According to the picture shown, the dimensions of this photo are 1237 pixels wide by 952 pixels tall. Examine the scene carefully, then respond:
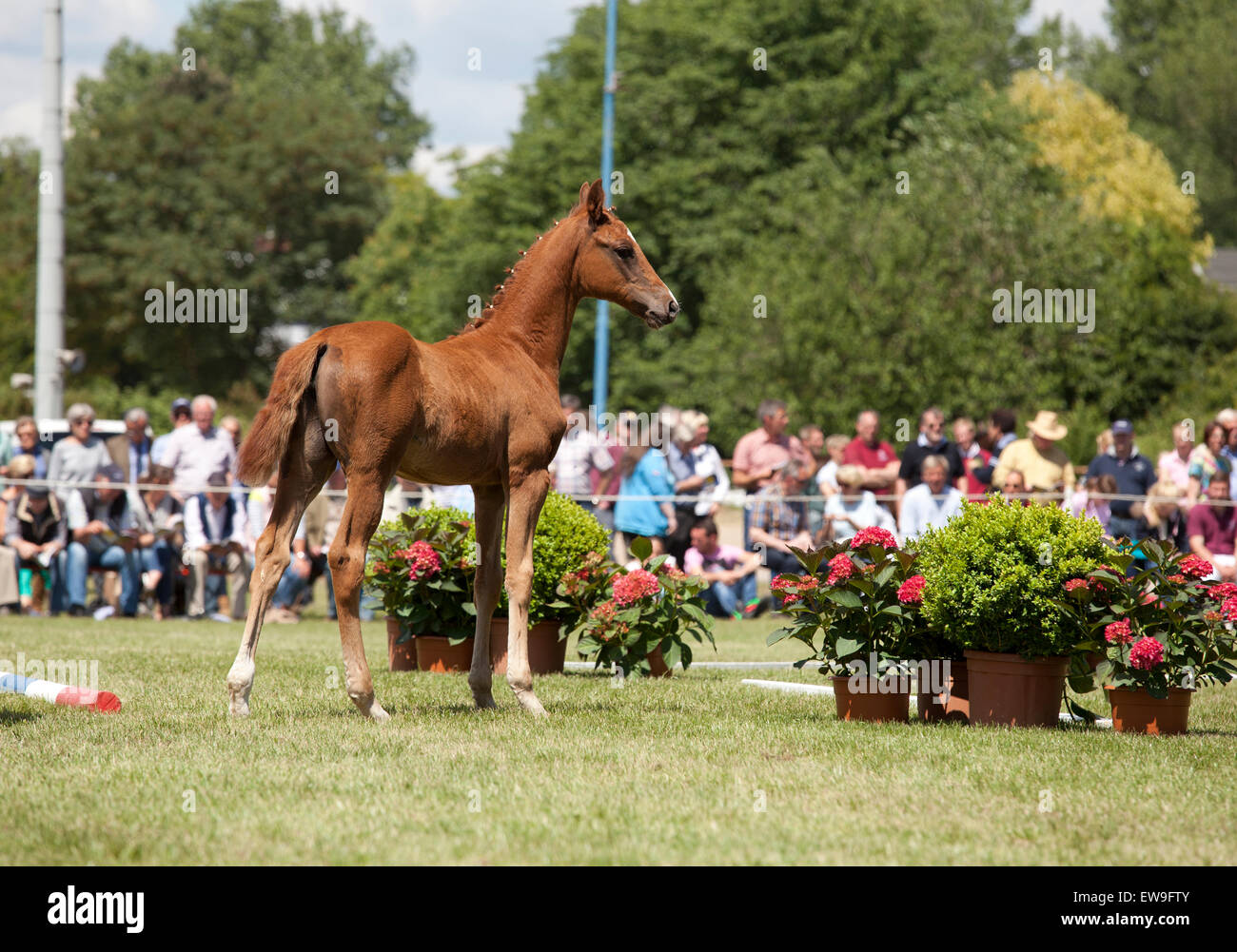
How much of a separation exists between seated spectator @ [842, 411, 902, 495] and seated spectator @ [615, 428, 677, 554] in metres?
2.64

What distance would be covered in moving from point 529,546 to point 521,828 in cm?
325

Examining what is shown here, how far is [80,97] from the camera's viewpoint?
68.0m

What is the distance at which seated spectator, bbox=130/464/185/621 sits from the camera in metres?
16.8

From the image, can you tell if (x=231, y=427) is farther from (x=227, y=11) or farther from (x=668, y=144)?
(x=227, y=11)

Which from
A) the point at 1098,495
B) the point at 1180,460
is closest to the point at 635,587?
the point at 1098,495

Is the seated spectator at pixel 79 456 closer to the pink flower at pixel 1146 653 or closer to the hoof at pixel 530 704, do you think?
the hoof at pixel 530 704

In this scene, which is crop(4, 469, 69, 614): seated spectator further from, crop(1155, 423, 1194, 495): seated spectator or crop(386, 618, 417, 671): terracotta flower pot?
crop(1155, 423, 1194, 495): seated spectator

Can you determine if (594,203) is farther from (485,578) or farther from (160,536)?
(160,536)

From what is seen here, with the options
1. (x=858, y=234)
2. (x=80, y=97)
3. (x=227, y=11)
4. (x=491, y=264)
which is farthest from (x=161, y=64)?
(x=858, y=234)

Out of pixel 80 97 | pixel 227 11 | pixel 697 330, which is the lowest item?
pixel 697 330

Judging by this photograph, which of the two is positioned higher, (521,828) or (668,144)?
(668,144)

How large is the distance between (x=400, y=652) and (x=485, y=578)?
8.03ft

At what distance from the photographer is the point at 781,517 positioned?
1803 cm

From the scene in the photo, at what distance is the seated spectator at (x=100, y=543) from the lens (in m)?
16.4
